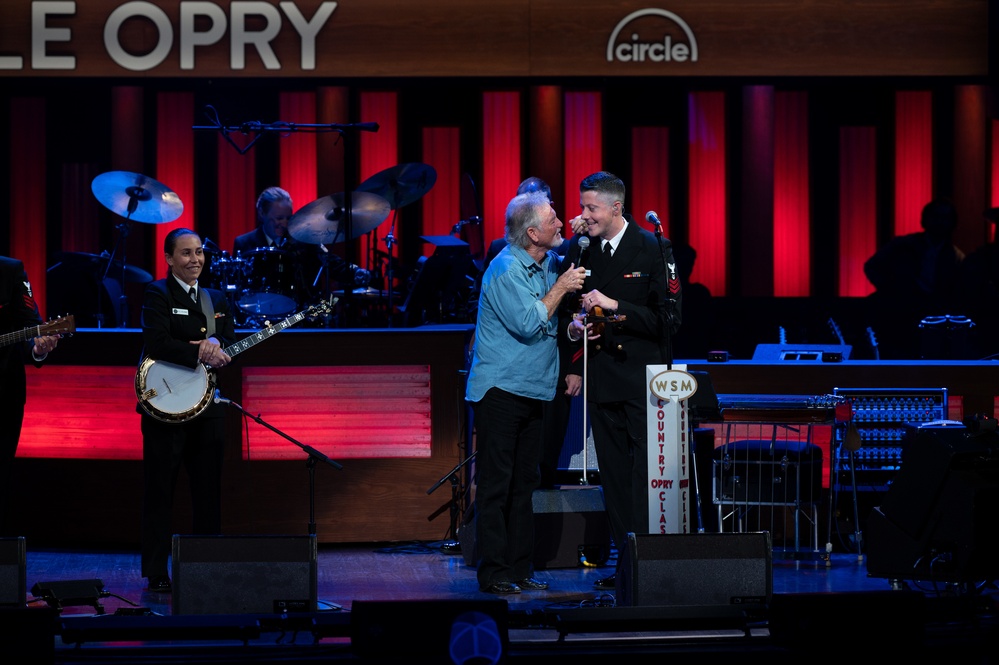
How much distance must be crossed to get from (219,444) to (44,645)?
9.48 ft

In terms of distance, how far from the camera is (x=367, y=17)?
29.4 feet

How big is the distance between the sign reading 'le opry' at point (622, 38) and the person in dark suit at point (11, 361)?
2.83 m

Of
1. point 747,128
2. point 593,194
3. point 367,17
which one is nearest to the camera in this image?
point 593,194

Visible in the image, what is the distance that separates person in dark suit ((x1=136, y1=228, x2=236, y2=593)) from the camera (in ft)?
21.6

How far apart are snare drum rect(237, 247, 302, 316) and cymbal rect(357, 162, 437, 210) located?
2.77 feet

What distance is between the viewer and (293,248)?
992 cm

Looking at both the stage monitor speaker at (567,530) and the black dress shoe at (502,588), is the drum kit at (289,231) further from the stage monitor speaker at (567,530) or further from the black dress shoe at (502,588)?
the black dress shoe at (502,588)

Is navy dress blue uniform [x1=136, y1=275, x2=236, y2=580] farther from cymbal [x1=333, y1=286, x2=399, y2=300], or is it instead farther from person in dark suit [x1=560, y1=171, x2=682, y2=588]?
cymbal [x1=333, y1=286, x2=399, y2=300]

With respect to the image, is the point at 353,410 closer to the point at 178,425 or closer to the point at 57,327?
the point at 178,425

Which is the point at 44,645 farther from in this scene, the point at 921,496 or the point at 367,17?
the point at 367,17

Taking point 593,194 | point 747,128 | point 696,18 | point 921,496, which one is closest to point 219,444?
point 593,194

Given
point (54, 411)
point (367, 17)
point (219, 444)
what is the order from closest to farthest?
point (219, 444) < point (54, 411) < point (367, 17)

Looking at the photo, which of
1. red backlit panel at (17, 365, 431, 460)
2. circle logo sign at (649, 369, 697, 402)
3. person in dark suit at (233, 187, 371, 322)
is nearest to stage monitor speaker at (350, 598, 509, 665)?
circle logo sign at (649, 369, 697, 402)

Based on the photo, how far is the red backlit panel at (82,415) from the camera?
25.8 feet
